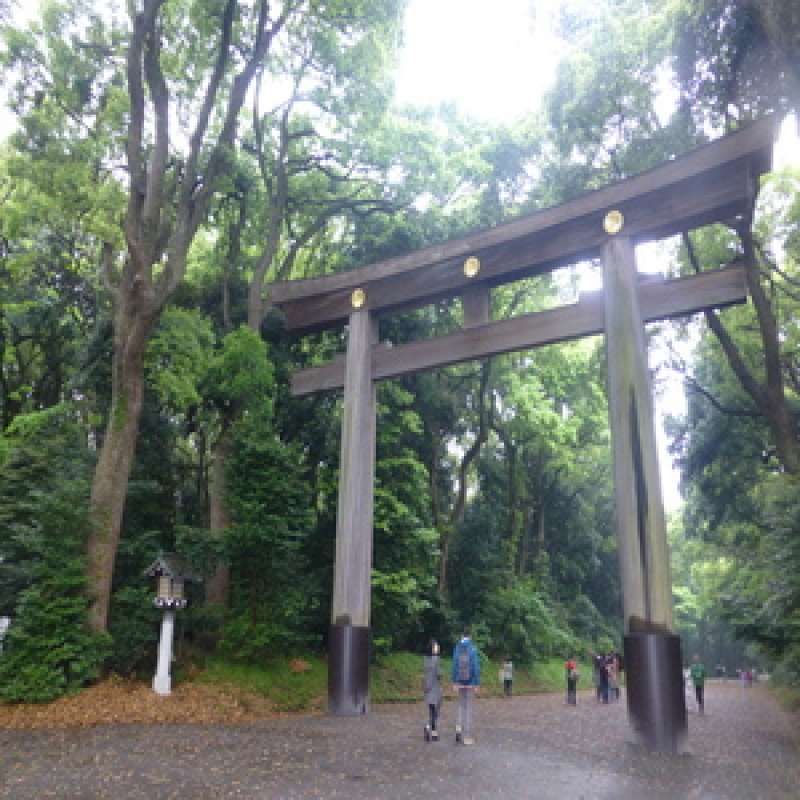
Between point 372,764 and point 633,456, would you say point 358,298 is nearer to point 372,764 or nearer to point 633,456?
point 633,456

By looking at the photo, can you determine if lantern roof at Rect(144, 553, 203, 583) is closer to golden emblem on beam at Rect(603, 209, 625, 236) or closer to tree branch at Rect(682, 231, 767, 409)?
golden emblem on beam at Rect(603, 209, 625, 236)

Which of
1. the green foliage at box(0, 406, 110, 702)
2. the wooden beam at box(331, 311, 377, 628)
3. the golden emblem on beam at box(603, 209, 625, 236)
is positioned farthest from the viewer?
the green foliage at box(0, 406, 110, 702)

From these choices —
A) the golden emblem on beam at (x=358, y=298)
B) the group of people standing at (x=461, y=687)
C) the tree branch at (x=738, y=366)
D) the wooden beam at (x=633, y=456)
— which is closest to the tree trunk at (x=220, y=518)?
the golden emblem on beam at (x=358, y=298)

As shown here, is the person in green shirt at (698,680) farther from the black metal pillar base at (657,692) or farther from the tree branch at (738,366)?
the black metal pillar base at (657,692)

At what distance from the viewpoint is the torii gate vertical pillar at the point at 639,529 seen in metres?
7.73

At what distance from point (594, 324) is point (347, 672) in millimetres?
6633

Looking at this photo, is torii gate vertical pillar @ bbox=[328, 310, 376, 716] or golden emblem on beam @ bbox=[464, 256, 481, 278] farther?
golden emblem on beam @ bbox=[464, 256, 481, 278]

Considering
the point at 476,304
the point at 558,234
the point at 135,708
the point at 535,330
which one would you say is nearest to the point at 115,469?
the point at 135,708

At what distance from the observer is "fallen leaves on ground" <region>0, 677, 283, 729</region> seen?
9.91 m

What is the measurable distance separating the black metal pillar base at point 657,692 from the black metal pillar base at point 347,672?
4.25m

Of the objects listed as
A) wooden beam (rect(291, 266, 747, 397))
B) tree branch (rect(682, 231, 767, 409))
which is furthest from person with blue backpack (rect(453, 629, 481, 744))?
tree branch (rect(682, 231, 767, 409))

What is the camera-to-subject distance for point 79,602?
11.4 m

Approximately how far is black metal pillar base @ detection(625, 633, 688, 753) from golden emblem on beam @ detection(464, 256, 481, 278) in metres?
6.04

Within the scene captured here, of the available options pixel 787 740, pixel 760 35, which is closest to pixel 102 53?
pixel 760 35
